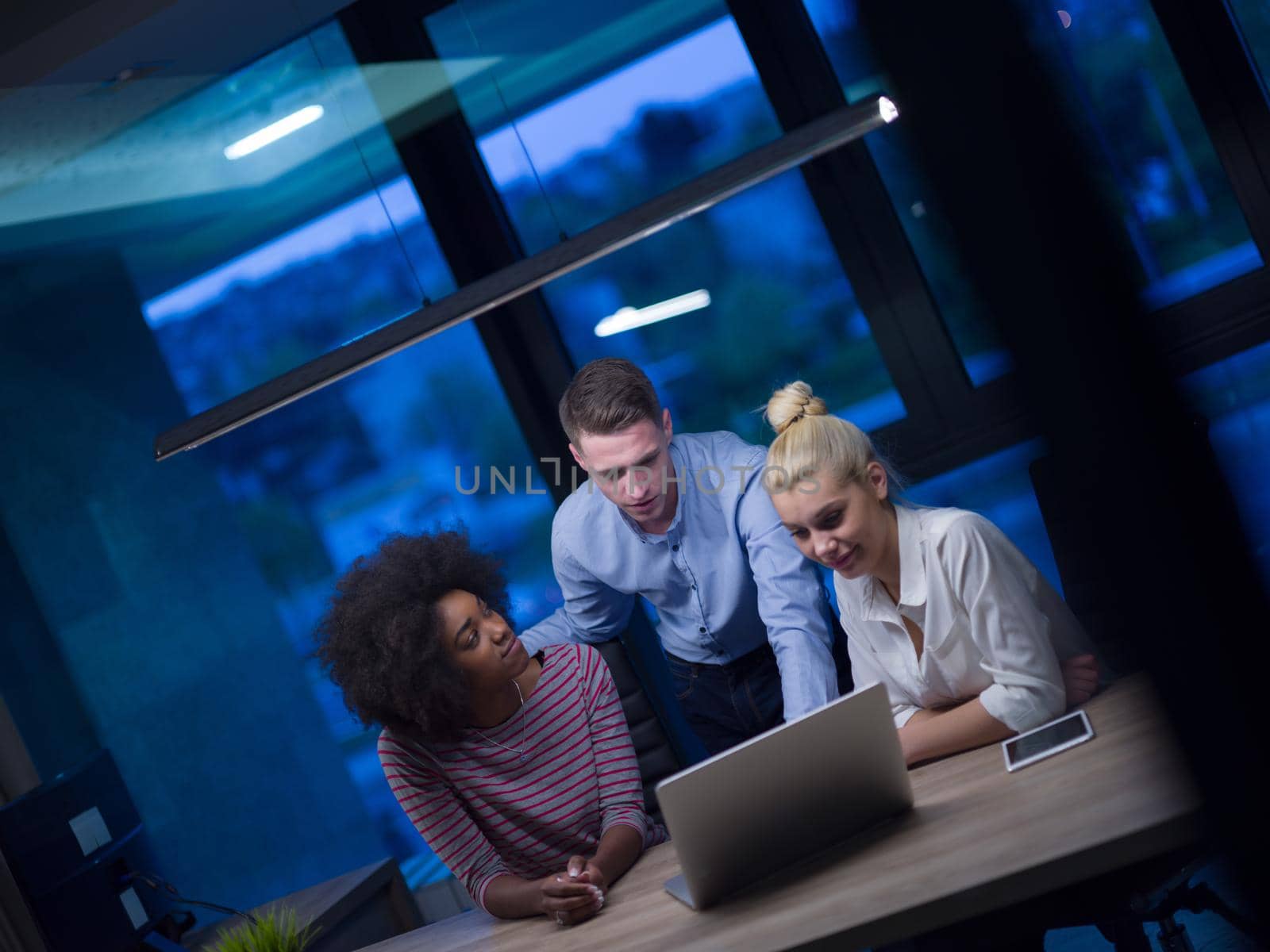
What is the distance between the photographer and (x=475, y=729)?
7.38 ft

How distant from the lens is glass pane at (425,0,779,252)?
3201 millimetres

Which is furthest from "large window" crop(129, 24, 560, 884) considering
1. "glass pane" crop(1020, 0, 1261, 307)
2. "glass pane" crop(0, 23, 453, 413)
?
"glass pane" crop(1020, 0, 1261, 307)

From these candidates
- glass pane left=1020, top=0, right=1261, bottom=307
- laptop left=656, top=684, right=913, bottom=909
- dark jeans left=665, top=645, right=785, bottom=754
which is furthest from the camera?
glass pane left=1020, top=0, right=1261, bottom=307

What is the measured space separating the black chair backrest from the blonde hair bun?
92 centimetres

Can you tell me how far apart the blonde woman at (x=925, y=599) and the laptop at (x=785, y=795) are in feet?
0.89

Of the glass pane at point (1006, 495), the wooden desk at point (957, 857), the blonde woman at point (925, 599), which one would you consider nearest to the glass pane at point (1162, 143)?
the glass pane at point (1006, 495)

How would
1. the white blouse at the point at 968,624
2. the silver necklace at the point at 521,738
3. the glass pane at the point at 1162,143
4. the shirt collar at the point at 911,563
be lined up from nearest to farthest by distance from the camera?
the white blouse at the point at 968,624 → the shirt collar at the point at 911,563 → the silver necklace at the point at 521,738 → the glass pane at the point at 1162,143

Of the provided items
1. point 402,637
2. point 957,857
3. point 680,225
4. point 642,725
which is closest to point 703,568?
point 642,725

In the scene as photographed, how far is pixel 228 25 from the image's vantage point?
11.0 feet

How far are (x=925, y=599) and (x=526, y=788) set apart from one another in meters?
0.92

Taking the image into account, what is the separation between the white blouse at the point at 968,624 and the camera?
177 cm

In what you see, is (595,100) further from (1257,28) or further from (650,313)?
(1257,28)

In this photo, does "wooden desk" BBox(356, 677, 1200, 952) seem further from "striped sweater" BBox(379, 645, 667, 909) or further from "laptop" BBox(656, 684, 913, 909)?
"striped sweater" BBox(379, 645, 667, 909)

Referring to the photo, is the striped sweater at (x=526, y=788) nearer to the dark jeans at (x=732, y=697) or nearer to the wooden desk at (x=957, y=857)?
the wooden desk at (x=957, y=857)
